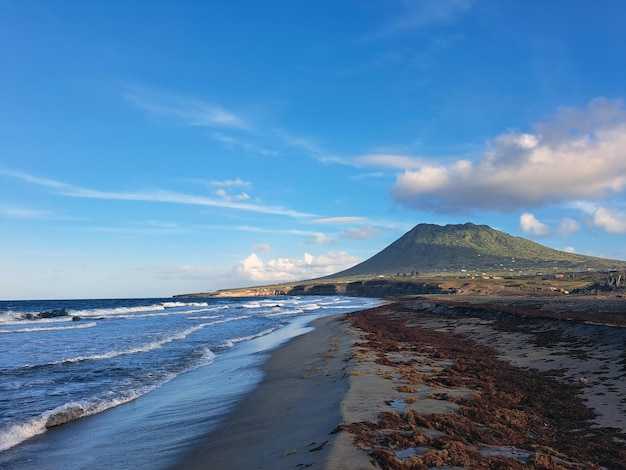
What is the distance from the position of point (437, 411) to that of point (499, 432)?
1785 millimetres

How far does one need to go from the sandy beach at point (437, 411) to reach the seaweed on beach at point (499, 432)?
3 cm

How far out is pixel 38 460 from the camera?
1140 cm

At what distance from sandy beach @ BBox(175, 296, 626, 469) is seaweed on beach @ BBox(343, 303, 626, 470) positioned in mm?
29

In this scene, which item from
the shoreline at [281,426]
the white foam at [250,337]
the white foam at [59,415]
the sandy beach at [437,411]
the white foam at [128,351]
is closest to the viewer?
the sandy beach at [437,411]

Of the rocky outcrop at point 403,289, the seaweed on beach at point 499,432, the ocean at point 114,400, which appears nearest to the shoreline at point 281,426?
the ocean at point 114,400

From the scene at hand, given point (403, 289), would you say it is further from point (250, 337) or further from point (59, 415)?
point (59, 415)

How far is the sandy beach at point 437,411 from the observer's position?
8.80m

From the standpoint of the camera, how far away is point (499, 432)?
10500 mm

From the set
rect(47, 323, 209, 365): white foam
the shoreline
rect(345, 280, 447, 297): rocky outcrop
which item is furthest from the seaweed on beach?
rect(345, 280, 447, 297): rocky outcrop

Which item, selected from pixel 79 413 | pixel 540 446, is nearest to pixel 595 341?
pixel 540 446

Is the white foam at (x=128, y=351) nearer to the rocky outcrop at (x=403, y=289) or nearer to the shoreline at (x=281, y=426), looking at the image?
the shoreline at (x=281, y=426)

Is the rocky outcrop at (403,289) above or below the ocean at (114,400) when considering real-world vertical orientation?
above

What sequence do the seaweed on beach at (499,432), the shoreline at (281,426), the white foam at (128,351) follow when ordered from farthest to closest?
the white foam at (128,351)
the shoreline at (281,426)
the seaweed on beach at (499,432)

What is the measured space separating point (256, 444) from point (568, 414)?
356 inches
